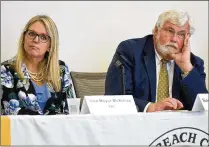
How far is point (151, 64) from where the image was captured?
203 cm

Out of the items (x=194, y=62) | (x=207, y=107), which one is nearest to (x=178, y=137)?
(x=207, y=107)

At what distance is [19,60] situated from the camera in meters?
2.06

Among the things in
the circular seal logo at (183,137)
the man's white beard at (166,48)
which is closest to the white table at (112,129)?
the circular seal logo at (183,137)

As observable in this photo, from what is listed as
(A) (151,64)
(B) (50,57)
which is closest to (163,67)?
(A) (151,64)

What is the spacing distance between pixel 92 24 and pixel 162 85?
1456mm

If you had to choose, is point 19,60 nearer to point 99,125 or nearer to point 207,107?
point 99,125

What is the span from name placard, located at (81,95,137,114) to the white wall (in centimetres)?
191

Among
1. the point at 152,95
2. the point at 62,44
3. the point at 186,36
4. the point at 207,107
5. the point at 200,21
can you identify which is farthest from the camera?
the point at 200,21

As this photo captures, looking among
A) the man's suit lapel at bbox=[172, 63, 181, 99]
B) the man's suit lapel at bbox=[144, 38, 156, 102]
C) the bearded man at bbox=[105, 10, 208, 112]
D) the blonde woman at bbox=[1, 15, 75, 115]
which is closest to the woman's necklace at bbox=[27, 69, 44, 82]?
the blonde woman at bbox=[1, 15, 75, 115]

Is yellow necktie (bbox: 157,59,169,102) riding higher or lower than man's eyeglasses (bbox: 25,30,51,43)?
lower

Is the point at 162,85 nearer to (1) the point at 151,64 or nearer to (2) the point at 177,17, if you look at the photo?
(1) the point at 151,64

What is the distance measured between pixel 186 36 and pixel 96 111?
3.12 feet

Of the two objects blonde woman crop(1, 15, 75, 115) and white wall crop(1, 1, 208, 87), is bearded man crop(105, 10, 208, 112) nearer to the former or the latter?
blonde woman crop(1, 15, 75, 115)

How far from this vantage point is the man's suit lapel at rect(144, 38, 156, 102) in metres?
1.97
